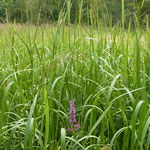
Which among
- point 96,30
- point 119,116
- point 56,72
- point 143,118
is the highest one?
point 96,30

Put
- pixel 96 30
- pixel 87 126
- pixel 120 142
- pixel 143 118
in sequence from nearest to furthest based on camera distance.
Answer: pixel 143 118, pixel 120 142, pixel 87 126, pixel 96 30

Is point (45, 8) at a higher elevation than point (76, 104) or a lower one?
higher

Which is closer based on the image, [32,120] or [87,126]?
[32,120]

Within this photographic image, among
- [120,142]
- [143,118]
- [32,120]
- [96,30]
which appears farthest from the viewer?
[96,30]

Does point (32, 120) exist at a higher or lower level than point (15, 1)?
lower

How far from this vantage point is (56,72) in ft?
5.20

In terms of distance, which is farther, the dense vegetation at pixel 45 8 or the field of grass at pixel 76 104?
the dense vegetation at pixel 45 8

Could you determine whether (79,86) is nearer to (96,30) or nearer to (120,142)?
(120,142)

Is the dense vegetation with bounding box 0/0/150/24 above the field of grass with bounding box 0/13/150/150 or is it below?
above

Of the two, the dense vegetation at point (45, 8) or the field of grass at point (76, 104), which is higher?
the dense vegetation at point (45, 8)

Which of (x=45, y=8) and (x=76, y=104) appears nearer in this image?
(x=76, y=104)

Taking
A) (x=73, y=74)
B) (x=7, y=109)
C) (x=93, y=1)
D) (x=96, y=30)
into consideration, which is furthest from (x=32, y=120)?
(x=96, y=30)

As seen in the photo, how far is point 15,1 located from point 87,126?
104cm

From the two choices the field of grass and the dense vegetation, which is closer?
the field of grass
